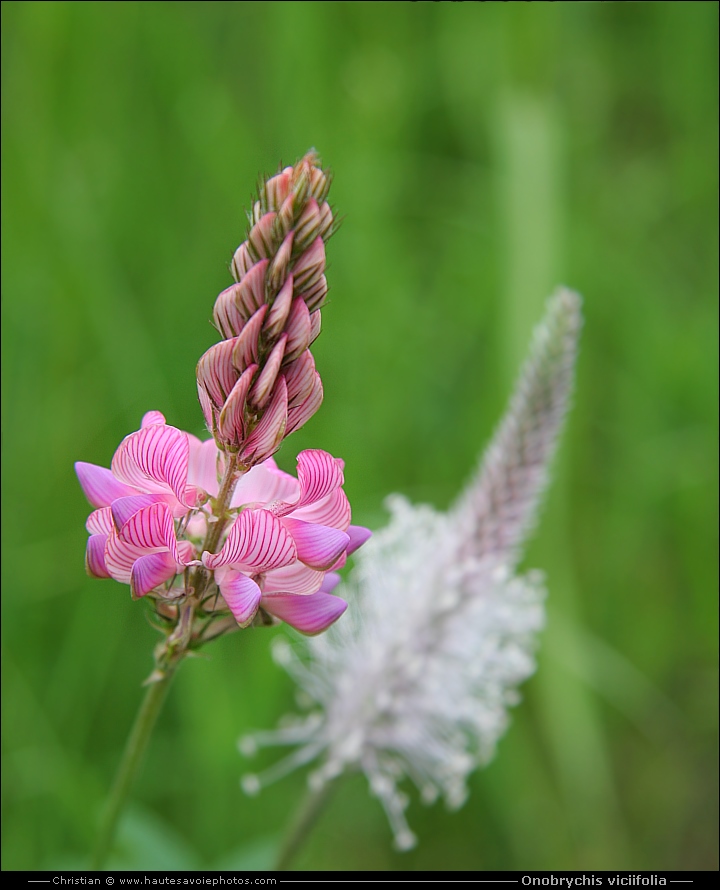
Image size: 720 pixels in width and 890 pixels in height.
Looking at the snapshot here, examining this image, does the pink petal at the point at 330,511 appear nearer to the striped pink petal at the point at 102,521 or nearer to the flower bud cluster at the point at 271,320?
the flower bud cluster at the point at 271,320

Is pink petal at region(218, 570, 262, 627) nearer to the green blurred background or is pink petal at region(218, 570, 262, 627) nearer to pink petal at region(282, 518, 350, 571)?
pink petal at region(282, 518, 350, 571)

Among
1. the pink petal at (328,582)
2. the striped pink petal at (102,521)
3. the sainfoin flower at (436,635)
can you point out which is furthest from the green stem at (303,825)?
the striped pink petal at (102,521)

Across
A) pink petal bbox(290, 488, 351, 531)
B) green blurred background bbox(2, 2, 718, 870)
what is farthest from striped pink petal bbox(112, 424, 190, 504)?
green blurred background bbox(2, 2, 718, 870)

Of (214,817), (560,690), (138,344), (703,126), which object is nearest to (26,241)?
(138,344)

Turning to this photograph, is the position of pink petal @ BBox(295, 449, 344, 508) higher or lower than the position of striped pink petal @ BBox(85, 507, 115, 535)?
higher

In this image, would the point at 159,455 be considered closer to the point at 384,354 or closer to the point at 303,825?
the point at 303,825

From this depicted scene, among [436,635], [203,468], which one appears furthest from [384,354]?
[203,468]

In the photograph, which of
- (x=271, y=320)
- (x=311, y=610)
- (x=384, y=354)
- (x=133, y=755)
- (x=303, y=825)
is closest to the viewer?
(x=271, y=320)
